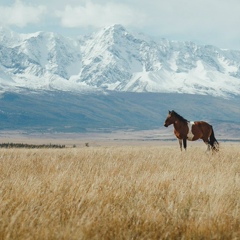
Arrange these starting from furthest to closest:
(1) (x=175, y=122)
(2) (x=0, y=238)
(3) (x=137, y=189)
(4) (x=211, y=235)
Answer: (1) (x=175, y=122) < (3) (x=137, y=189) < (4) (x=211, y=235) < (2) (x=0, y=238)

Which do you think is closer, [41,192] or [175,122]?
[41,192]

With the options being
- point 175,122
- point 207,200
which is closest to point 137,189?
point 207,200

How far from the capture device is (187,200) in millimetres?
8039

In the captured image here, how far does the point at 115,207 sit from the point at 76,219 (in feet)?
3.24

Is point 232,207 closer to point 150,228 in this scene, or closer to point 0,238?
point 150,228

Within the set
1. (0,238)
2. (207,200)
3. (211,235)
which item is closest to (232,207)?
(207,200)

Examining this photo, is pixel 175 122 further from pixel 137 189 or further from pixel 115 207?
pixel 115 207

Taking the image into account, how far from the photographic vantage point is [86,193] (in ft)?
26.9

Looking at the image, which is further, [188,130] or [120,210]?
[188,130]

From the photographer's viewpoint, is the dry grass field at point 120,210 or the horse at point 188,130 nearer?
the dry grass field at point 120,210

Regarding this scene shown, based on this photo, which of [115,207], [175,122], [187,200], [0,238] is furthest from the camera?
[175,122]

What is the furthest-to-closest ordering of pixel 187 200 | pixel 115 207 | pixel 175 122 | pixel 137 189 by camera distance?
pixel 175 122 → pixel 137 189 → pixel 187 200 → pixel 115 207

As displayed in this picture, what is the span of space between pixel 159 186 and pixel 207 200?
130 cm

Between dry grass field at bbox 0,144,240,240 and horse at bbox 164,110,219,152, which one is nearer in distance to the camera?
dry grass field at bbox 0,144,240,240
